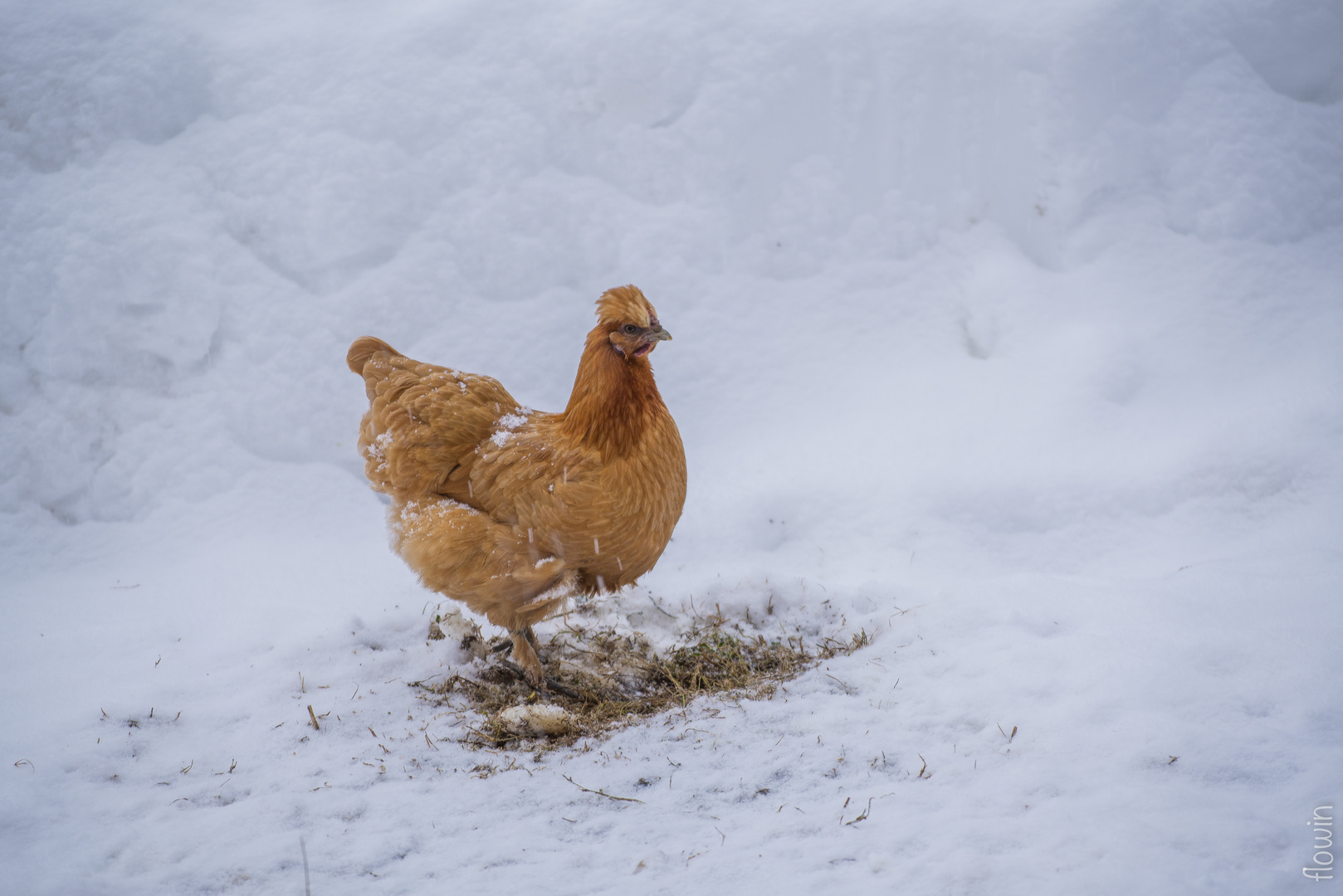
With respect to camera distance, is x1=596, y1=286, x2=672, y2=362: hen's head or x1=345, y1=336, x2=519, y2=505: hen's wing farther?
x1=345, y1=336, x2=519, y2=505: hen's wing

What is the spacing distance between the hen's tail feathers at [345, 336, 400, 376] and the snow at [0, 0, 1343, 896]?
91cm

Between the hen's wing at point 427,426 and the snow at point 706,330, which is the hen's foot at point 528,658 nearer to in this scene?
the snow at point 706,330

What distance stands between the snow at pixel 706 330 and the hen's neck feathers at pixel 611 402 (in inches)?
41.6

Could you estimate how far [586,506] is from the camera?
8.93 ft

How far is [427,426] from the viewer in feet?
10.1

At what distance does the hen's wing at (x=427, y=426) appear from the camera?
3.06 metres

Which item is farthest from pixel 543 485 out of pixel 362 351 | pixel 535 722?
pixel 362 351

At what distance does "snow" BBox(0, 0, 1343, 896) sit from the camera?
2.85 metres

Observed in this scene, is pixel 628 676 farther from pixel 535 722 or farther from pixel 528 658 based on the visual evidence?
pixel 535 722

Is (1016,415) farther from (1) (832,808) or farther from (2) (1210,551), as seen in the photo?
(1) (832,808)

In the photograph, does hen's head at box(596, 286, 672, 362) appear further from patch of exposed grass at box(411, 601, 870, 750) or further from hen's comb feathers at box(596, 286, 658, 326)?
patch of exposed grass at box(411, 601, 870, 750)

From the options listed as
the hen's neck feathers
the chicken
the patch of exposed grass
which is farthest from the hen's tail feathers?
the patch of exposed grass

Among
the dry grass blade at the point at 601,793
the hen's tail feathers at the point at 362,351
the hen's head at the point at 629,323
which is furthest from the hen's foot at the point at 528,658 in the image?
the hen's tail feathers at the point at 362,351

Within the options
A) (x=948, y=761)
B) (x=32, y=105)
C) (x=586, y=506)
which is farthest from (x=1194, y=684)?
(x=32, y=105)
